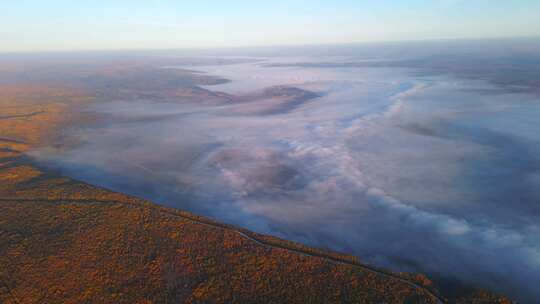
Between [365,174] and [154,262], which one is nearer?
[154,262]

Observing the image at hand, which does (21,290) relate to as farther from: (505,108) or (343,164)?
(505,108)

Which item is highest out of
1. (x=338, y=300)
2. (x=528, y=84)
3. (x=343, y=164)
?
(x=528, y=84)

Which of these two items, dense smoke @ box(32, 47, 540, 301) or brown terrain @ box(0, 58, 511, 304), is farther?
dense smoke @ box(32, 47, 540, 301)

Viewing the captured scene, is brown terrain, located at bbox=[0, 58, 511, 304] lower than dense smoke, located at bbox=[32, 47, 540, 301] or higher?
lower

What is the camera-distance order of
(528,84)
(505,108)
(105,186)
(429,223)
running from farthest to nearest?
(528,84)
(505,108)
(105,186)
(429,223)

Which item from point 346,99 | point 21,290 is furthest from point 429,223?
point 346,99

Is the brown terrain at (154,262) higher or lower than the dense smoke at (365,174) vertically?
lower

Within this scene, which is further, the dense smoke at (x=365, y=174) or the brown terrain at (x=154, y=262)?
the dense smoke at (x=365, y=174)

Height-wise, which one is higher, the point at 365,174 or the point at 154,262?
the point at 365,174
